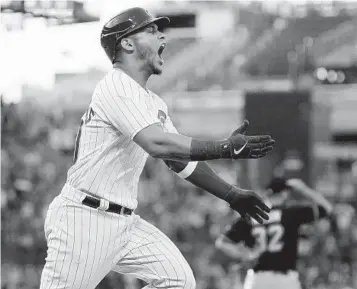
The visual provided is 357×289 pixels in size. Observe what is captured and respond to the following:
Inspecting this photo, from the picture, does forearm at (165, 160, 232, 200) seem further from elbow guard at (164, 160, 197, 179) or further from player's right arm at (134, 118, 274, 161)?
player's right arm at (134, 118, 274, 161)

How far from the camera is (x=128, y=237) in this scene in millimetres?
3598

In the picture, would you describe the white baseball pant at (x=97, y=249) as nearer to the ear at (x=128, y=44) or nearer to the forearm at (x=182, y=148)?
the forearm at (x=182, y=148)

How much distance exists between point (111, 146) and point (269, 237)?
2.87 meters

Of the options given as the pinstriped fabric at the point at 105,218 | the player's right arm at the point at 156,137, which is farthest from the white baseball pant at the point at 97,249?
the player's right arm at the point at 156,137

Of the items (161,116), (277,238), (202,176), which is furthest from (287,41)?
(161,116)

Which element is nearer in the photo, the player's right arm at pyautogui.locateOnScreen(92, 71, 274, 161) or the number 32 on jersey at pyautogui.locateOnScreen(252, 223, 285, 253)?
the player's right arm at pyautogui.locateOnScreen(92, 71, 274, 161)

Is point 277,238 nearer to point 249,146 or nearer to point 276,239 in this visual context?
point 276,239

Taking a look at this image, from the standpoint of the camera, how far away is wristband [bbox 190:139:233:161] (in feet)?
10.4

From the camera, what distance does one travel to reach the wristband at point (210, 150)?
318 centimetres

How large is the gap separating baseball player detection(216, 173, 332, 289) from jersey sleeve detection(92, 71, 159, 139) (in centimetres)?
273

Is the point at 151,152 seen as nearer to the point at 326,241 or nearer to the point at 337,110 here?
the point at 326,241

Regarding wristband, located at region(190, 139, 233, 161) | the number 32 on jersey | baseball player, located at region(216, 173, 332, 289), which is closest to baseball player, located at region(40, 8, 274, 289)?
wristband, located at region(190, 139, 233, 161)

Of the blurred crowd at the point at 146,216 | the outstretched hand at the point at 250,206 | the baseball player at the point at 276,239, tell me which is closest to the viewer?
the outstretched hand at the point at 250,206

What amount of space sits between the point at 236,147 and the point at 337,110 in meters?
12.5
